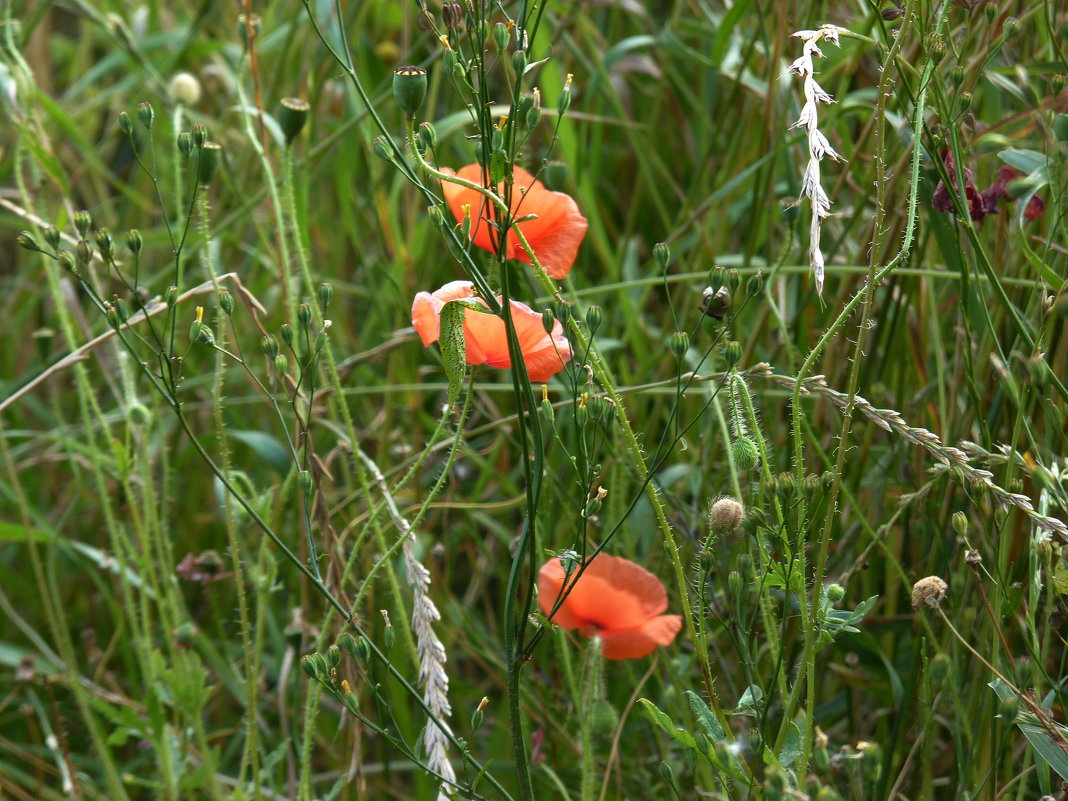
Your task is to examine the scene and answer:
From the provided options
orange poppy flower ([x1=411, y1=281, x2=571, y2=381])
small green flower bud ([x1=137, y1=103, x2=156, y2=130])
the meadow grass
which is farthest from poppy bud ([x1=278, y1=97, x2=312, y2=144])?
orange poppy flower ([x1=411, y1=281, x2=571, y2=381])

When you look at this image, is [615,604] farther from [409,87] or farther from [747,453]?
[409,87]

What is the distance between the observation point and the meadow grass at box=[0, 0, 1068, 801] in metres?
0.64

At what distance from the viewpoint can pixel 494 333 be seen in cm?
70

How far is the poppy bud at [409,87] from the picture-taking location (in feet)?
2.07

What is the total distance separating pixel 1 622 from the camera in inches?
55.0

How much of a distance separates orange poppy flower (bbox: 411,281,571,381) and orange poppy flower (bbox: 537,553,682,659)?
0.63 ft

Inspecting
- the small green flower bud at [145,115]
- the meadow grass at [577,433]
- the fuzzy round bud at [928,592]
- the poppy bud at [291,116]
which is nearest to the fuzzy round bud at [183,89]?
the meadow grass at [577,433]

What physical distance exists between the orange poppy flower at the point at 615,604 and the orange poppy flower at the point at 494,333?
0.63 ft

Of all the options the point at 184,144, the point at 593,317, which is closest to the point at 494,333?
the point at 593,317

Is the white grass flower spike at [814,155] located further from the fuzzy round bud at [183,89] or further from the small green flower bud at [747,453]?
the fuzzy round bud at [183,89]

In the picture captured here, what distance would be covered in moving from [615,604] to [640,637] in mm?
40

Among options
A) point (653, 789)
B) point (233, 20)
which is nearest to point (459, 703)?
point (653, 789)

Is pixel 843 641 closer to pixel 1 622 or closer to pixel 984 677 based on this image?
pixel 984 677

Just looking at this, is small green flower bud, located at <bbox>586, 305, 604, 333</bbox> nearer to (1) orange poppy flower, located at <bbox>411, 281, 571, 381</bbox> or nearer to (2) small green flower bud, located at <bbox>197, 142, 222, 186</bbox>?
(1) orange poppy flower, located at <bbox>411, 281, 571, 381</bbox>
